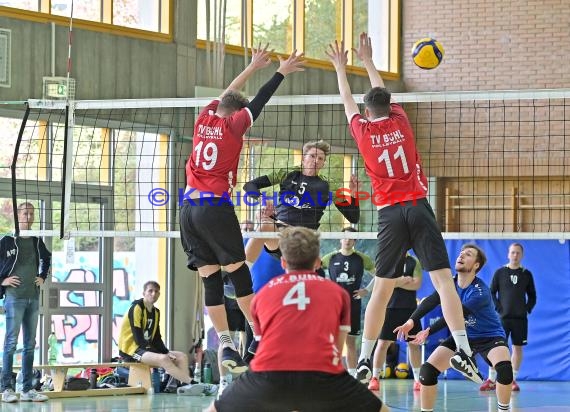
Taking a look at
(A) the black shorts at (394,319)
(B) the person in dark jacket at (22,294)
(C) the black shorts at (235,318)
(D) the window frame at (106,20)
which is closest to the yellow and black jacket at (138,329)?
(C) the black shorts at (235,318)

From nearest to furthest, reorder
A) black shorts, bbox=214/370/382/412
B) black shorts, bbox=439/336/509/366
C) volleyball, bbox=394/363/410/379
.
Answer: black shorts, bbox=214/370/382/412
black shorts, bbox=439/336/509/366
volleyball, bbox=394/363/410/379

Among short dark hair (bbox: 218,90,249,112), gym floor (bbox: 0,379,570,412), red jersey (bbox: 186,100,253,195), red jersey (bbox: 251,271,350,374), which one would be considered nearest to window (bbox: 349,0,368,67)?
gym floor (bbox: 0,379,570,412)

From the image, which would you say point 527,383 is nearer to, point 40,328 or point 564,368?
point 564,368

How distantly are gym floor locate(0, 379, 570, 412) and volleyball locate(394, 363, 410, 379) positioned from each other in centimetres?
153

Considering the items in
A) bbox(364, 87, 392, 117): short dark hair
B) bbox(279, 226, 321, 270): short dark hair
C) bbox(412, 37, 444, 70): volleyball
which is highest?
bbox(412, 37, 444, 70): volleyball

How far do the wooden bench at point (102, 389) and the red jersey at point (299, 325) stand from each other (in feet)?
26.7

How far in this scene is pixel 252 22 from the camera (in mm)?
17875

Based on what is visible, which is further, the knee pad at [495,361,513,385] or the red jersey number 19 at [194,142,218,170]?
the knee pad at [495,361,513,385]

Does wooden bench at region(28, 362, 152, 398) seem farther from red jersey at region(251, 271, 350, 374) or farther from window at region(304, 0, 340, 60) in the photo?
red jersey at region(251, 271, 350, 374)

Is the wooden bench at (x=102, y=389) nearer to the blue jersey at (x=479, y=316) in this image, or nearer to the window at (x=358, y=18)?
the blue jersey at (x=479, y=316)

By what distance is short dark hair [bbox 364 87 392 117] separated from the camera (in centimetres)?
837

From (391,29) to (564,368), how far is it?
7.00 meters

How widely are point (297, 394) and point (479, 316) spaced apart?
4361 mm

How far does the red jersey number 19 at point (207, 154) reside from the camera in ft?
27.9
